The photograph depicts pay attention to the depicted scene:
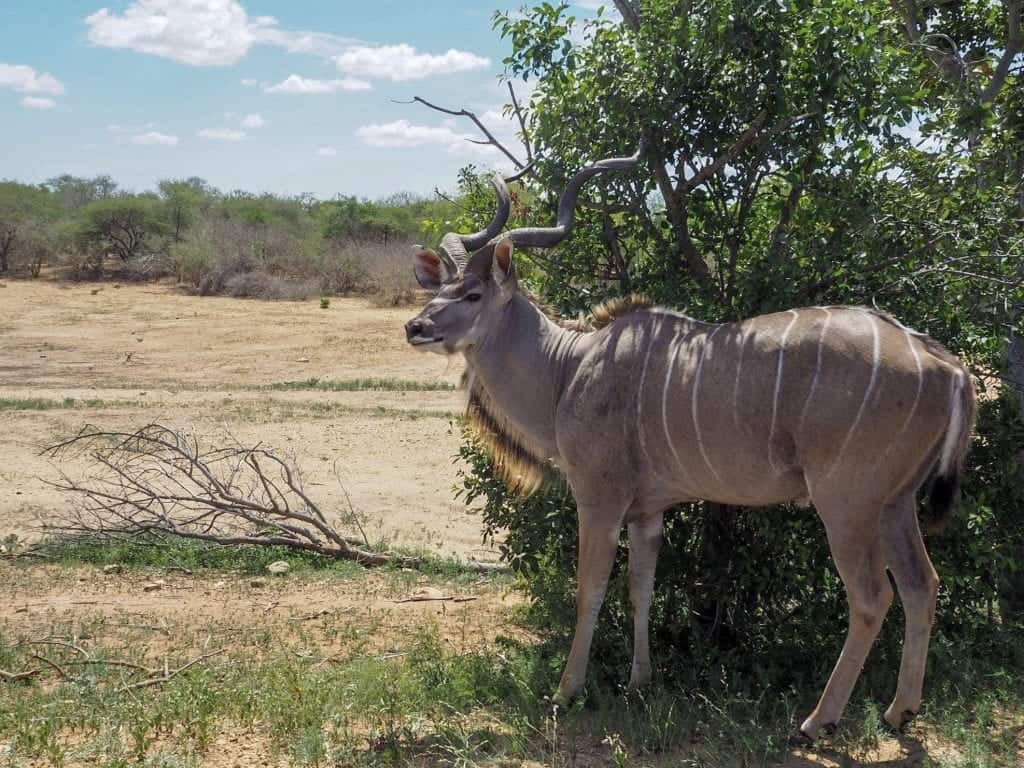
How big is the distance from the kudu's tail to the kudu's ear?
1991mm

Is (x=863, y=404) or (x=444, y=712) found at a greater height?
(x=863, y=404)

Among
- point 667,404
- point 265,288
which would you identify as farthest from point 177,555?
point 265,288

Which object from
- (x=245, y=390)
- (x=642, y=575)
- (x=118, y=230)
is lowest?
(x=245, y=390)

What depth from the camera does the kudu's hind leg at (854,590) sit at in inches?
142

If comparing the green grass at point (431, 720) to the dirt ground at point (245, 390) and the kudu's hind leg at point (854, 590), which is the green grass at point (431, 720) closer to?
the kudu's hind leg at point (854, 590)

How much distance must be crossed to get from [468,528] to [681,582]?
3.13 metres

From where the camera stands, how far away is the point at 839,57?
4.39 meters

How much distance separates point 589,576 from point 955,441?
1.45 metres

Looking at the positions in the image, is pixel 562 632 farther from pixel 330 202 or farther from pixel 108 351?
pixel 330 202

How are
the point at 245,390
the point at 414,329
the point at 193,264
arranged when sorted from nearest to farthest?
the point at 414,329
the point at 245,390
the point at 193,264

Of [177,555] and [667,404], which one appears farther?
[177,555]

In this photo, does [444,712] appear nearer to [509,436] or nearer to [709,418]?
[509,436]

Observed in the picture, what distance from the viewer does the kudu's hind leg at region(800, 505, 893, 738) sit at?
11.9ft

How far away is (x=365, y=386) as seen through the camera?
47.5 ft
